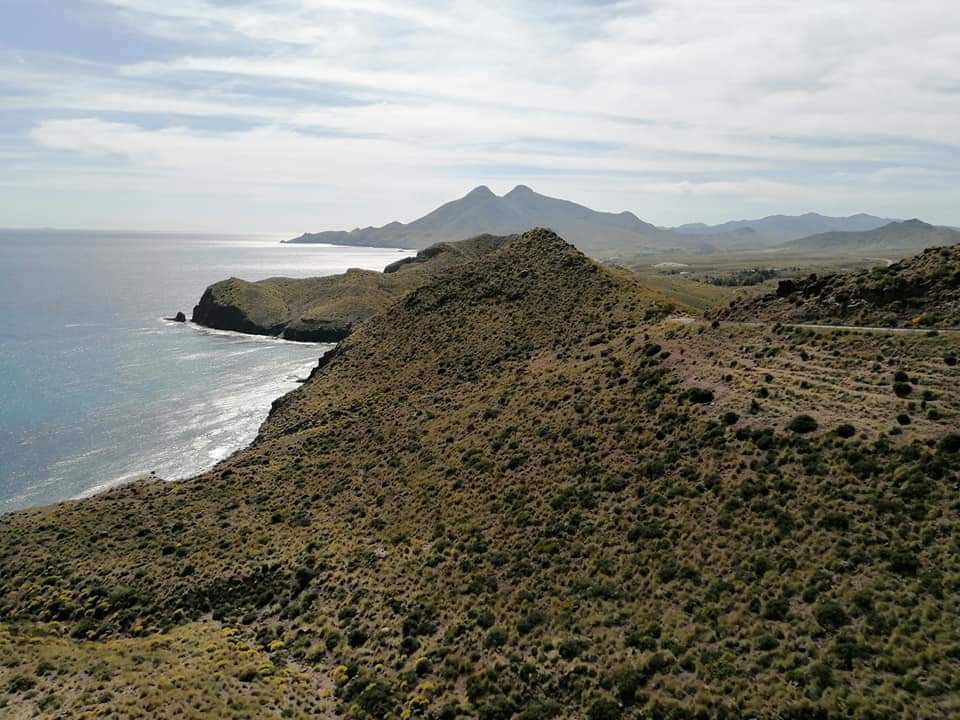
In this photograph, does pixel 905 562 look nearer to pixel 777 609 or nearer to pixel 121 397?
pixel 777 609

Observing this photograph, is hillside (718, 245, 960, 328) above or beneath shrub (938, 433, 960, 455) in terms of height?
above

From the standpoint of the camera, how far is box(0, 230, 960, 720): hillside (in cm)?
2334

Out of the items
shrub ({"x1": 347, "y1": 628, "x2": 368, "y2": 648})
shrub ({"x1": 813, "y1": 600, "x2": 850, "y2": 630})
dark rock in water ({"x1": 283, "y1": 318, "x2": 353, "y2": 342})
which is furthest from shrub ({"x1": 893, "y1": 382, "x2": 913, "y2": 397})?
dark rock in water ({"x1": 283, "y1": 318, "x2": 353, "y2": 342})

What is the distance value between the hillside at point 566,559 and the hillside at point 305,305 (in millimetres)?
102525

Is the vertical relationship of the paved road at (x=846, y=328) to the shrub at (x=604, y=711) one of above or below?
above

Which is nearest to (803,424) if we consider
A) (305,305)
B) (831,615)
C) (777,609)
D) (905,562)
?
(905,562)

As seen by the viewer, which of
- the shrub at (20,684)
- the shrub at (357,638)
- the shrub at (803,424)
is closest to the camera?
the shrub at (20,684)

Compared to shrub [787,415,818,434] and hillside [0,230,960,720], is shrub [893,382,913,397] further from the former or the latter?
shrub [787,415,818,434]

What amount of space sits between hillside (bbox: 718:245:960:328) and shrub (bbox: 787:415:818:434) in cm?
1386

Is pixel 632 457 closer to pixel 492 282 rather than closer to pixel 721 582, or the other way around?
pixel 721 582

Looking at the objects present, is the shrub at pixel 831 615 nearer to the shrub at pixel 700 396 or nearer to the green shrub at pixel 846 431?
the green shrub at pixel 846 431

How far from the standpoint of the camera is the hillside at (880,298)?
42.0 meters

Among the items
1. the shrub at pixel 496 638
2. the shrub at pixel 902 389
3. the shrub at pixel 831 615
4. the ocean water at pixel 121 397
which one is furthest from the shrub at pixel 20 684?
the shrub at pixel 902 389

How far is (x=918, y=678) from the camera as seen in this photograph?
1983 cm
